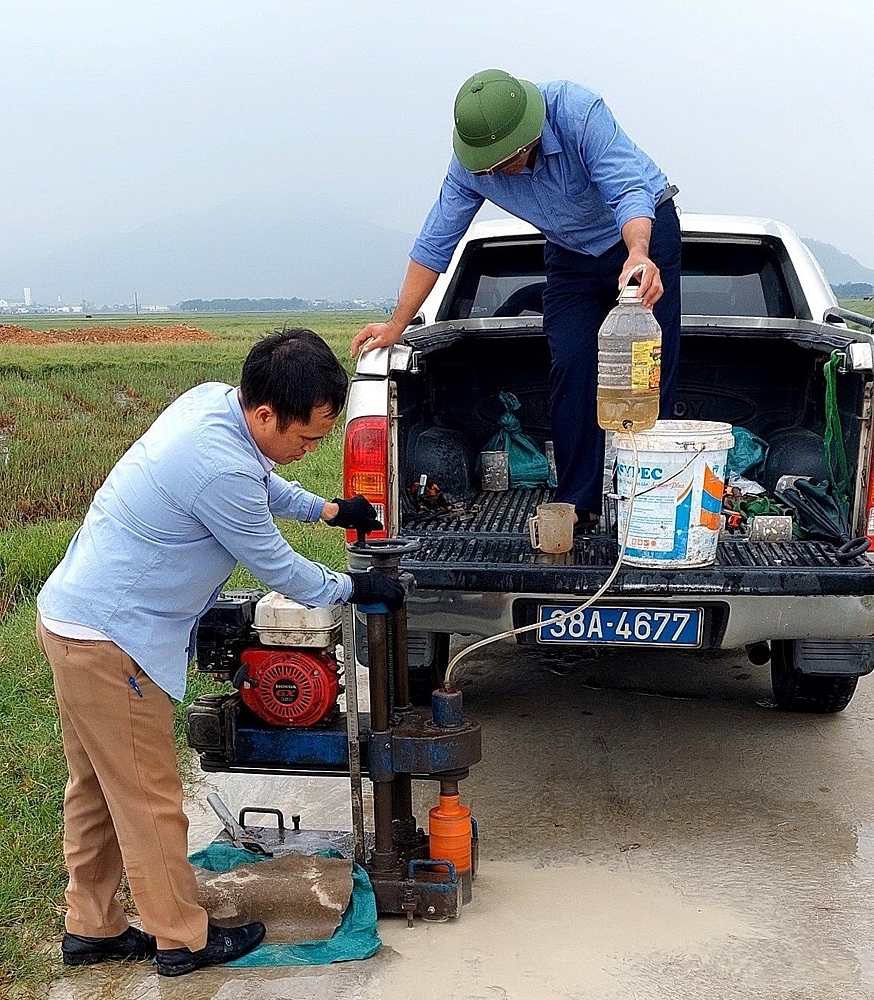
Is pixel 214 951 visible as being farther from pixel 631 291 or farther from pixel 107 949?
pixel 631 291

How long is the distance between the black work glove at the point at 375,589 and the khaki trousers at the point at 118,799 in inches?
22.3

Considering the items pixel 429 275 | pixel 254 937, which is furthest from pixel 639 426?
pixel 254 937

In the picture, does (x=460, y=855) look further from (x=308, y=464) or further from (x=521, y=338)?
(x=308, y=464)

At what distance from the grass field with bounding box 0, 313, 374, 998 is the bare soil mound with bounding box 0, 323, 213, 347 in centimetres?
3106

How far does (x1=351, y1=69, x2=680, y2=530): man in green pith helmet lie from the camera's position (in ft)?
12.0

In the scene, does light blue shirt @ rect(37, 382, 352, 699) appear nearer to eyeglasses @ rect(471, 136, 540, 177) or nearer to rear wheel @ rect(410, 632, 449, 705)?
rear wheel @ rect(410, 632, 449, 705)

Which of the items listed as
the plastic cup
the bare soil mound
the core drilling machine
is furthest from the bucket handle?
the bare soil mound

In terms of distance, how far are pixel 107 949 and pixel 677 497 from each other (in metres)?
Result: 2.09

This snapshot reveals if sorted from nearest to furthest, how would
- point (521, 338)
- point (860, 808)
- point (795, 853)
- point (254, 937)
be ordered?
point (254, 937), point (795, 853), point (860, 808), point (521, 338)

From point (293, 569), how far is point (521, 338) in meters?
2.41

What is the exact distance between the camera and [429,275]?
4.26 meters

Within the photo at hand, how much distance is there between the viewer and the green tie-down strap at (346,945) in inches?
116

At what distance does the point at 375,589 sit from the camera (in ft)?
9.75

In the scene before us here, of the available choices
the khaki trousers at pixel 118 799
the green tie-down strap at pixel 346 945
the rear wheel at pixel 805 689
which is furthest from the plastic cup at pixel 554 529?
the khaki trousers at pixel 118 799
